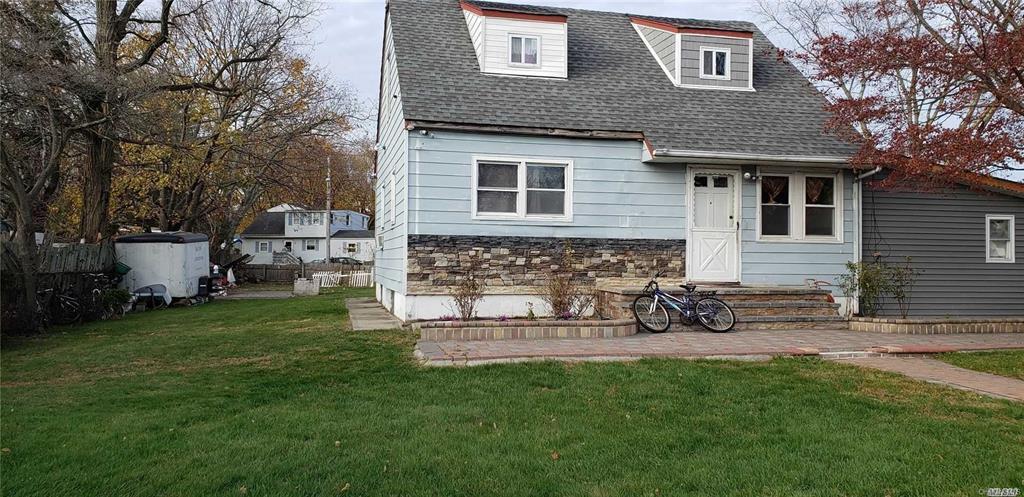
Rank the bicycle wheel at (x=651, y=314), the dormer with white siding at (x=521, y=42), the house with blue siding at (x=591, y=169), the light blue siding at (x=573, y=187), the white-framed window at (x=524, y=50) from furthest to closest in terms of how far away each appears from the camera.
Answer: the white-framed window at (x=524, y=50), the dormer with white siding at (x=521, y=42), the house with blue siding at (x=591, y=169), the light blue siding at (x=573, y=187), the bicycle wheel at (x=651, y=314)

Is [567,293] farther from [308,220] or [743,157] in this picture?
[308,220]

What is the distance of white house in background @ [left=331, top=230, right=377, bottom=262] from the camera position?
57.3 meters

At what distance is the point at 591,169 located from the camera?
1279 centimetres

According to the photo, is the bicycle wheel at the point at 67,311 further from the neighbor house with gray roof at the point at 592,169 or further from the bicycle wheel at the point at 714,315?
the bicycle wheel at the point at 714,315

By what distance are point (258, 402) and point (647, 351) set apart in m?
4.65

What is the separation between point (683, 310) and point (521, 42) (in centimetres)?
606

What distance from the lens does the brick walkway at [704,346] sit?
8.60m

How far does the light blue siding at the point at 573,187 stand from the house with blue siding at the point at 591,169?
0.08 feet

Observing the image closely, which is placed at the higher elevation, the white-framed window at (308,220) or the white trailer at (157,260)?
the white-framed window at (308,220)

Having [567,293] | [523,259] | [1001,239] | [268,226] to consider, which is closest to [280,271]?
[268,226]

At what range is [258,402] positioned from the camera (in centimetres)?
645

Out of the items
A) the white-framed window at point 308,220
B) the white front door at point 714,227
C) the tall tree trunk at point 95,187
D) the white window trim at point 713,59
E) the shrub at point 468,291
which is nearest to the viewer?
the shrub at point 468,291

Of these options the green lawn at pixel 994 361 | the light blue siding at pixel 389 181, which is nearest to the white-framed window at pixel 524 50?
the light blue siding at pixel 389 181

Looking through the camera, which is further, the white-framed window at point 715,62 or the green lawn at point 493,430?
the white-framed window at point 715,62
